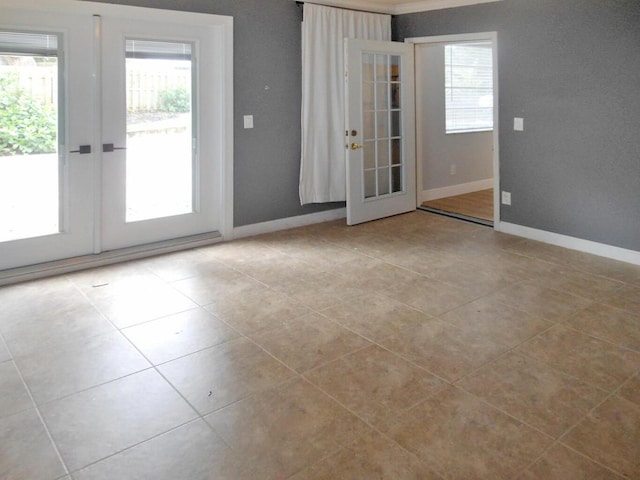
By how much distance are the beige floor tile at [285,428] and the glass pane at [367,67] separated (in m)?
3.96

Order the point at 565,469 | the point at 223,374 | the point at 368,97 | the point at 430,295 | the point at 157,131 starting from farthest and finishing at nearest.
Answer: the point at 368,97 < the point at 157,131 < the point at 430,295 < the point at 223,374 < the point at 565,469

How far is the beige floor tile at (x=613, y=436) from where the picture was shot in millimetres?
1925

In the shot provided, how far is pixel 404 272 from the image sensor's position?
4.12 meters

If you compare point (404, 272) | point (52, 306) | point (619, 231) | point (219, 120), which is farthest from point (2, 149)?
point (619, 231)

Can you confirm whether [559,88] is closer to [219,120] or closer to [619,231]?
[619,231]

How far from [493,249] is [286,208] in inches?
84.8

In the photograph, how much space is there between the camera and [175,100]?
459 cm

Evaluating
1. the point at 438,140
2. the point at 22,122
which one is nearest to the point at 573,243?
the point at 438,140

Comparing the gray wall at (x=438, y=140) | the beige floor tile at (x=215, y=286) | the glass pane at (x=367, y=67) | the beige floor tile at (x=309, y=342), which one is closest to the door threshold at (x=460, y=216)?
the gray wall at (x=438, y=140)

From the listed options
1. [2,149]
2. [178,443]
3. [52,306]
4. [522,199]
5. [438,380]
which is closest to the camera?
[178,443]

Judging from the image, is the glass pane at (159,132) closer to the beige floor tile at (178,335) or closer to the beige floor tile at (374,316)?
the beige floor tile at (178,335)

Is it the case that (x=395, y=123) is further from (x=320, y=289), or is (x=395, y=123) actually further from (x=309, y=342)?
(x=309, y=342)

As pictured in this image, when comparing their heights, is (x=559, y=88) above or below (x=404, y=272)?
above

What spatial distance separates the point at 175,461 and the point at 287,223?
3.74 meters
